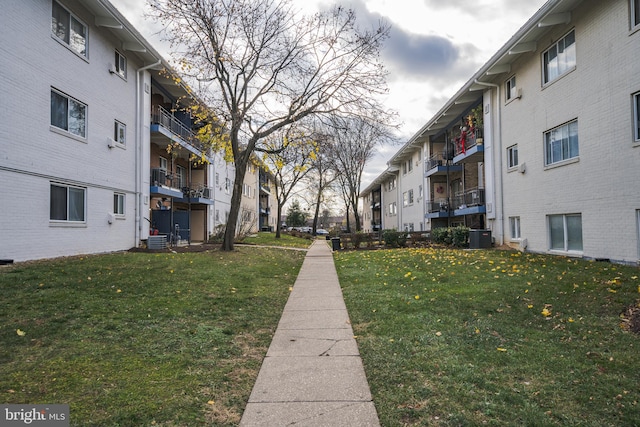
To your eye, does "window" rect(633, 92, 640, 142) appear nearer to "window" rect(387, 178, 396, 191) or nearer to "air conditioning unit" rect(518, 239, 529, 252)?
"air conditioning unit" rect(518, 239, 529, 252)

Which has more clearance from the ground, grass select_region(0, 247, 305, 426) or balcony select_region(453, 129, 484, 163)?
balcony select_region(453, 129, 484, 163)

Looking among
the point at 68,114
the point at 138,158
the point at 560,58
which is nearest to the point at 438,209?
the point at 560,58

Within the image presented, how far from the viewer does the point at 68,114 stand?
12.8 m

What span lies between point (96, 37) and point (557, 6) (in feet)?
51.4

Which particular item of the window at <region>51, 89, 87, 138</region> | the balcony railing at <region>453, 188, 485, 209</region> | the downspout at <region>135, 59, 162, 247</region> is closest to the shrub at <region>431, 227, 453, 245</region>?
the balcony railing at <region>453, 188, 485, 209</region>

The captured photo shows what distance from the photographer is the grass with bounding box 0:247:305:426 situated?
3430mm

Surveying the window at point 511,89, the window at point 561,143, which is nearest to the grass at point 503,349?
the window at point 561,143

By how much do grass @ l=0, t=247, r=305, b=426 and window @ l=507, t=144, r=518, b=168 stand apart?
12735mm

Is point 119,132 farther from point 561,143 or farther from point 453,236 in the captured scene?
point 561,143

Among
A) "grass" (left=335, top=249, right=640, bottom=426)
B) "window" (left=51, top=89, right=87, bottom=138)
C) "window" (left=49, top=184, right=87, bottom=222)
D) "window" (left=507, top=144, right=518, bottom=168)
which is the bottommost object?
"grass" (left=335, top=249, right=640, bottom=426)

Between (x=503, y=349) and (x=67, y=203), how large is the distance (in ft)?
43.6

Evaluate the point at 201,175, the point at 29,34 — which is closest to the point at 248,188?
the point at 201,175

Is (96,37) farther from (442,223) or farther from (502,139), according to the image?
(442,223)

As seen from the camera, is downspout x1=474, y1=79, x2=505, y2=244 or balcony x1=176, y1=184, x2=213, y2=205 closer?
downspout x1=474, y1=79, x2=505, y2=244
